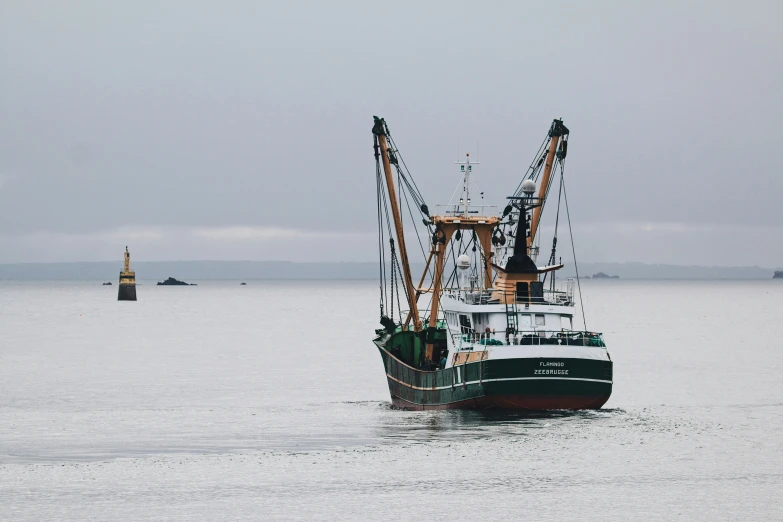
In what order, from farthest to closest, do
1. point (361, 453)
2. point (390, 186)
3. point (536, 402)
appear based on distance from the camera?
point (390, 186) < point (536, 402) < point (361, 453)

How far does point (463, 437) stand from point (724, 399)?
35.3m

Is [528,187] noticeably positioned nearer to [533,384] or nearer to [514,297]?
[514,297]

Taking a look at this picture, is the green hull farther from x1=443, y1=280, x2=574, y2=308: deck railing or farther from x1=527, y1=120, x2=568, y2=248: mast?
x1=527, y1=120, x2=568, y2=248: mast

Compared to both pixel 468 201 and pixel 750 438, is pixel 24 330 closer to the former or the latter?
pixel 468 201

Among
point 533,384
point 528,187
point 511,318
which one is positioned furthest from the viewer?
point 528,187

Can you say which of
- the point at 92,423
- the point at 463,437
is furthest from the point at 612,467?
the point at 92,423

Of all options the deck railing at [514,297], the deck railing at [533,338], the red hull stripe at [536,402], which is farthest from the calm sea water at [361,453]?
the deck railing at [514,297]

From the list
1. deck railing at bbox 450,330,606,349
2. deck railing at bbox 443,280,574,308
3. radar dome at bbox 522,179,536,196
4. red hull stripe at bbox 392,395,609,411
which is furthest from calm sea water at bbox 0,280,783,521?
radar dome at bbox 522,179,536,196

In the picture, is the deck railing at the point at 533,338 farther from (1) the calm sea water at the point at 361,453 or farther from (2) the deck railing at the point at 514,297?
(1) the calm sea water at the point at 361,453

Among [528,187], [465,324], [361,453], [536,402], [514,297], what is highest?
[528,187]

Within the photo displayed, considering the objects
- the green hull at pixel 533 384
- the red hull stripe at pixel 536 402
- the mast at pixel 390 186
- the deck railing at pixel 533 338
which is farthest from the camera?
the mast at pixel 390 186

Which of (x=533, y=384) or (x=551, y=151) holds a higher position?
(x=551, y=151)

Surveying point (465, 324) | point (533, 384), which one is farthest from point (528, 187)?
point (533, 384)

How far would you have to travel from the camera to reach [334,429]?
223 ft
